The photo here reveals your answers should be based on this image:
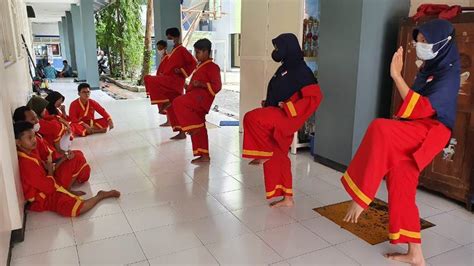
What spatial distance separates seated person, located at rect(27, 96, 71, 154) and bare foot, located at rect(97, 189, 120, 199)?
1106mm

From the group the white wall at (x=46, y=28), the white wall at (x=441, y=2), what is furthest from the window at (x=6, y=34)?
the white wall at (x=46, y=28)

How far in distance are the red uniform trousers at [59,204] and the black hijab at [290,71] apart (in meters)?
1.80

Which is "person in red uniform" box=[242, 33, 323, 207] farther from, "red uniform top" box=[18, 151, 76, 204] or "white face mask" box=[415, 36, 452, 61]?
"red uniform top" box=[18, 151, 76, 204]

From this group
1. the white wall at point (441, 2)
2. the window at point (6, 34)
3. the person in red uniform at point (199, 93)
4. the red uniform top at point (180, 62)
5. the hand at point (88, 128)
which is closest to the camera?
the white wall at point (441, 2)

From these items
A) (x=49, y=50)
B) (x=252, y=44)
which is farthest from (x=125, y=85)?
(x=49, y=50)

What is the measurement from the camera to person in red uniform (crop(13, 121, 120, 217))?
9.23ft

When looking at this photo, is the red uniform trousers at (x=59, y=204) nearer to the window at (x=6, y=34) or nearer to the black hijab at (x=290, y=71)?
the black hijab at (x=290, y=71)

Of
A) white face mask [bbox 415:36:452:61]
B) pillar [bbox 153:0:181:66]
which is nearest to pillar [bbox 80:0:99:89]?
pillar [bbox 153:0:181:66]

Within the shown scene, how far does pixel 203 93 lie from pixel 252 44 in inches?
61.1

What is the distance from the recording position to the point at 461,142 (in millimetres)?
3109

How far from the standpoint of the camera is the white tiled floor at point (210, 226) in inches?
93.9

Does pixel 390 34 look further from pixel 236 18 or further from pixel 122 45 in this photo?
pixel 236 18

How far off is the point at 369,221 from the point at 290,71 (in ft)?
4.37

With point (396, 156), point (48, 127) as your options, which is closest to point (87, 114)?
point (48, 127)
